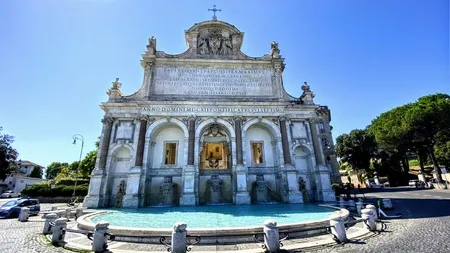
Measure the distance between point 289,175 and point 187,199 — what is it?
30.0 feet

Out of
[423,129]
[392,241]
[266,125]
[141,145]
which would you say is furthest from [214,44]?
[423,129]

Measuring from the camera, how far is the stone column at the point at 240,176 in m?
18.0

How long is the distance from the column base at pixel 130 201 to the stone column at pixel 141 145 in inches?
104

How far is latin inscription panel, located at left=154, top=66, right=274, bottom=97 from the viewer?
2216 cm

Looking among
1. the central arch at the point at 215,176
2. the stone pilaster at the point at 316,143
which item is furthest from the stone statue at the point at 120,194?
the stone pilaster at the point at 316,143

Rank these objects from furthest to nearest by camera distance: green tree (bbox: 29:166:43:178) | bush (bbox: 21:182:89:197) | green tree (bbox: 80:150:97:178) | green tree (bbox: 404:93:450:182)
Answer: green tree (bbox: 29:166:43:178) → green tree (bbox: 80:150:97:178) → green tree (bbox: 404:93:450:182) → bush (bbox: 21:182:89:197)

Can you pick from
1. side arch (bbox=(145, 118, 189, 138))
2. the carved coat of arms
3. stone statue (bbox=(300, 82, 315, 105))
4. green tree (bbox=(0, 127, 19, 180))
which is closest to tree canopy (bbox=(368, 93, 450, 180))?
stone statue (bbox=(300, 82, 315, 105))

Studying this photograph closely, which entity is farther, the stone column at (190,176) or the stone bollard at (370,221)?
the stone column at (190,176)

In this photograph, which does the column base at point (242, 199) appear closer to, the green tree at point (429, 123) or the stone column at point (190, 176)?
the stone column at point (190, 176)

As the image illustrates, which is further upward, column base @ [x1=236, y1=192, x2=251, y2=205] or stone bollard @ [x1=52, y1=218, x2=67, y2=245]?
column base @ [x1=236, y1=192, x2=251, y2=205]

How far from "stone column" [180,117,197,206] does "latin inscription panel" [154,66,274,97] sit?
3.94 m

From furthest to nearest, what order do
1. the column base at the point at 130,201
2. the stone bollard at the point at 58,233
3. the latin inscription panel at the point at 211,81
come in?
the latin inscription panel at the point at 211,81, the column base at the point at 130,201, the stone bollard at the point at 58,233

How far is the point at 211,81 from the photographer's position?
22719mm

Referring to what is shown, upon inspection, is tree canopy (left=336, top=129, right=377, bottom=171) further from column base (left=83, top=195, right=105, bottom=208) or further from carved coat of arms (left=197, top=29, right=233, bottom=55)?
column base (left=83, top=195, right=105, bottom=208)
